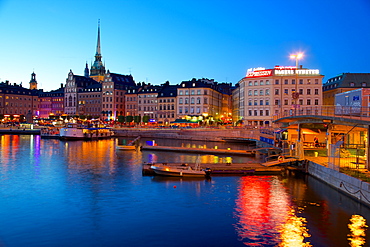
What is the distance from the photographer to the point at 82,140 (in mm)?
95750

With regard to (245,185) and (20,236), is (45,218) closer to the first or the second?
(20,236)

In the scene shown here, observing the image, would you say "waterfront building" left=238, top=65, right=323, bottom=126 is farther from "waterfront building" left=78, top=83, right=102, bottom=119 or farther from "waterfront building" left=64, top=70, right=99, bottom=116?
"waterfront building" left=64, top=70, right=99, bottom=116

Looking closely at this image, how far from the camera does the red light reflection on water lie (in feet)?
70.5

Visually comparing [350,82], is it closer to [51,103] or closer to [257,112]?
[257,112]

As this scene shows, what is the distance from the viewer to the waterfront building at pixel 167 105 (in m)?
132

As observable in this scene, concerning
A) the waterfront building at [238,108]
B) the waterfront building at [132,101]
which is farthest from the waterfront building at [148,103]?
the waterfront building at [238,108]

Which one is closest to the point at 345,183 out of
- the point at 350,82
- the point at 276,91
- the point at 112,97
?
the point at 276,91

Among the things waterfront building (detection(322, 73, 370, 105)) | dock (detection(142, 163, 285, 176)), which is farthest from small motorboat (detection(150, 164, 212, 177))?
waterfront building (detection(322, 73, 370, 105))

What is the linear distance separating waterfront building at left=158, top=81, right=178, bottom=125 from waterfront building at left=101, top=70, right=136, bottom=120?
2573 cm

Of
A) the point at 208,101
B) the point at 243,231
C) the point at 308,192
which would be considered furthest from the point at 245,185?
the point at 208,101

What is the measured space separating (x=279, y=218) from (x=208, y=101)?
4015 inches

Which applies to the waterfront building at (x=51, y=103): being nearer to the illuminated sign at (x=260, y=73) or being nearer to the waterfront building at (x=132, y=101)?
the waterfront building at (x=132, y=101)

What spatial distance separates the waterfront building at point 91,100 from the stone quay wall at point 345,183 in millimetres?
135009

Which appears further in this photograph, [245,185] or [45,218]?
[245,185]
